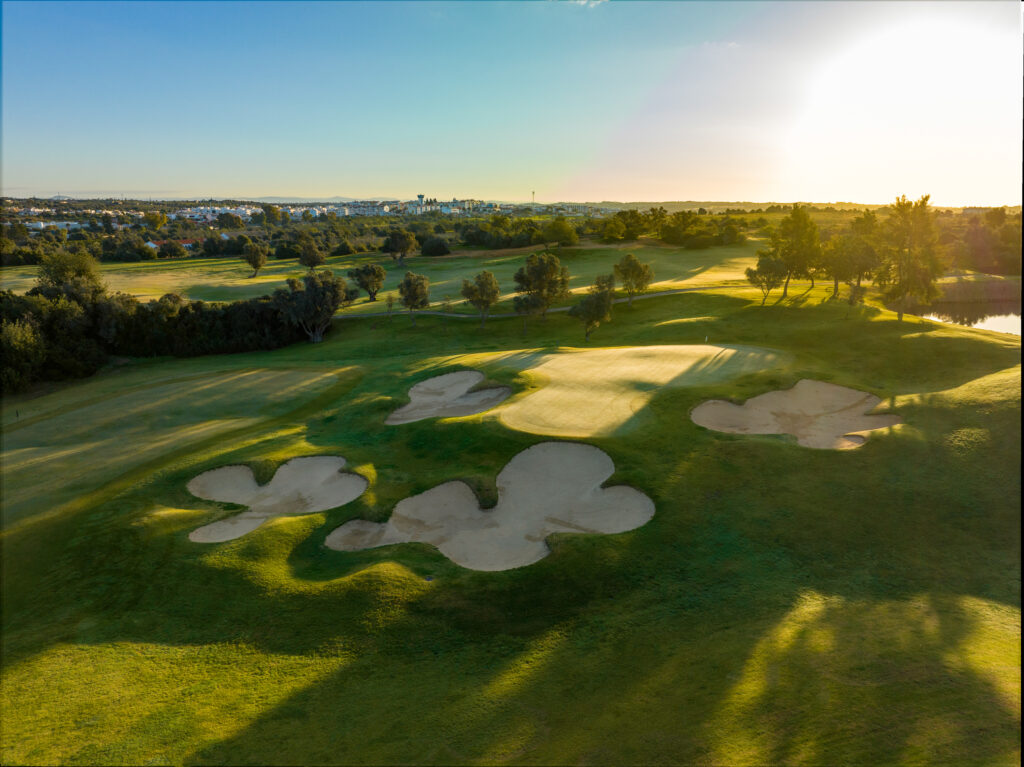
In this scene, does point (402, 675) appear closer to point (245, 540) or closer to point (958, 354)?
point (245, 540)

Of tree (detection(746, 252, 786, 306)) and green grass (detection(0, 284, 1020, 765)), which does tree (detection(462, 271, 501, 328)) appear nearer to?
tree (detection(746, 252, 786, 306))

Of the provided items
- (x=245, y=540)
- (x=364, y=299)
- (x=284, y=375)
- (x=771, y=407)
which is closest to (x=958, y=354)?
(x=771, y=407)

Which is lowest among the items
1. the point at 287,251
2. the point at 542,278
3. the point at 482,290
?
the point at 482,290

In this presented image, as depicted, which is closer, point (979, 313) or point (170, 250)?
point (979, 313)

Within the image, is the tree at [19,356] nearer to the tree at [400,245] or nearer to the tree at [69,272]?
the tree at [69,272]

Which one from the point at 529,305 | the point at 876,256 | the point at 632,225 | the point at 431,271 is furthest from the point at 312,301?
the point at 632,225

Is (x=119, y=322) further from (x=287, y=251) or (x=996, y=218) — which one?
(x=996, y=218)

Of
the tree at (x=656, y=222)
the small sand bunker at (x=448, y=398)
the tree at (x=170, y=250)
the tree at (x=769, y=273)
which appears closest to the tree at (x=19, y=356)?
the small sand bunker at (x=448, y=398)
